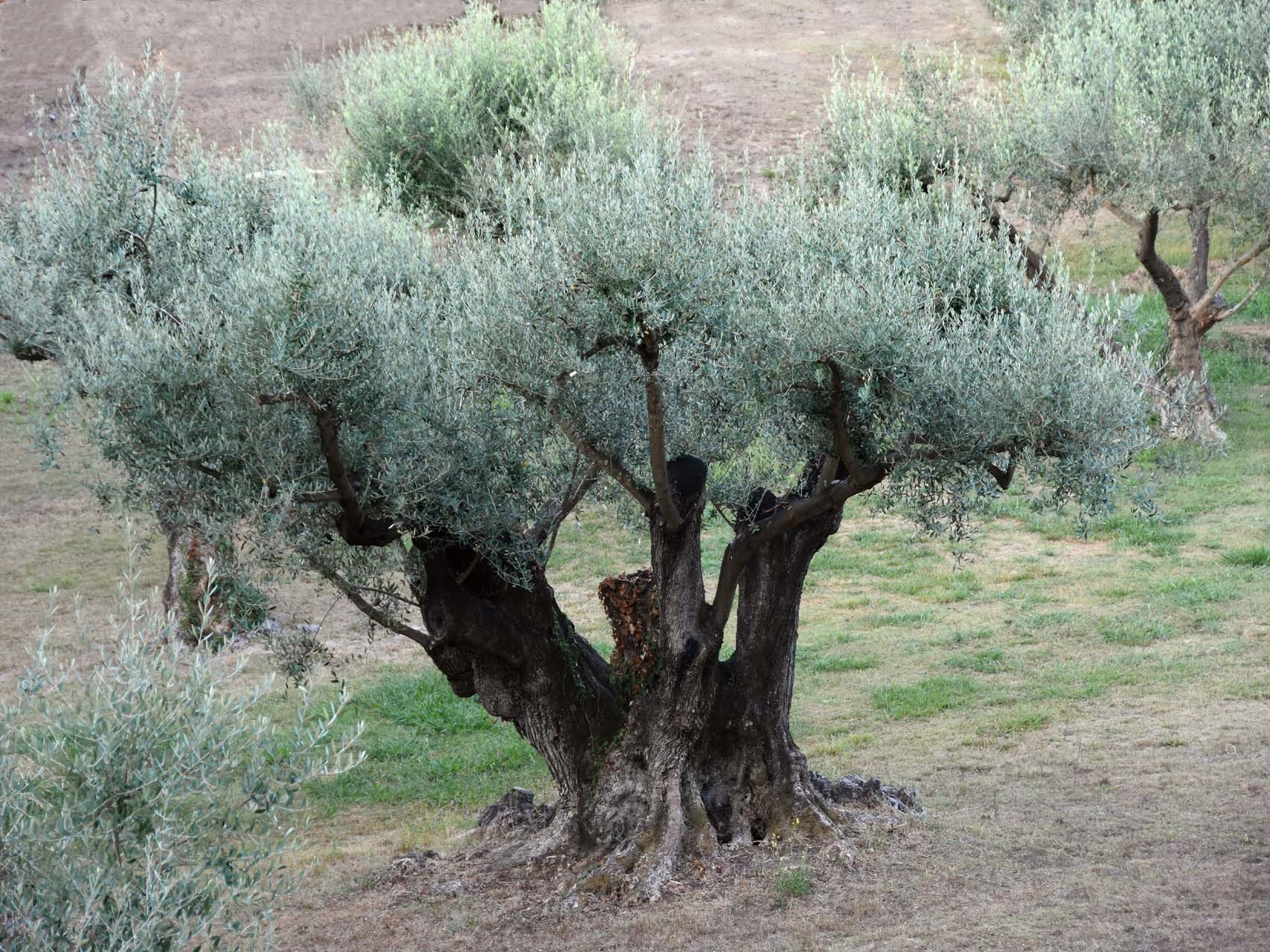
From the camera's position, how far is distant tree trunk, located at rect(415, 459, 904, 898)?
9820 mm

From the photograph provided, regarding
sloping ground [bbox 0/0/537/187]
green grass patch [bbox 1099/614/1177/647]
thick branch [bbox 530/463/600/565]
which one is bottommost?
green grass patch [bbox 1099/614/1177/647]

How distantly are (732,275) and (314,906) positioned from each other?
624cm

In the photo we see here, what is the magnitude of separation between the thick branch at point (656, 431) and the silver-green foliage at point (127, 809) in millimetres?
3462

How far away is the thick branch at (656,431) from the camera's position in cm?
794

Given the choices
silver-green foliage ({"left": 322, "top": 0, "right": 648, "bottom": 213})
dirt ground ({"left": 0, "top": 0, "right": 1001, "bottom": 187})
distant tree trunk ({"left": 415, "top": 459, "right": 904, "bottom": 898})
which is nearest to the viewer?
distant tree trunk ({"left": 415, "top": 459, "right": 904, "bottom": 898})

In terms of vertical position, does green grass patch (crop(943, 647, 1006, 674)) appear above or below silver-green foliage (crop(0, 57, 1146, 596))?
below

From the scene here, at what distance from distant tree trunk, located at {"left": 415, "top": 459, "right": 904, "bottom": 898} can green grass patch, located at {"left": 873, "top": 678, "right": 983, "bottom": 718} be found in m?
3.89

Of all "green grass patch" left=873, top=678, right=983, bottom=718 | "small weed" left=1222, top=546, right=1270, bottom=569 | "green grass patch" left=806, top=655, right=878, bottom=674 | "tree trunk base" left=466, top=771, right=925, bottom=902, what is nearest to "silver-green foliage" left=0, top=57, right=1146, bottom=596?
"tree trunk base" left=466, top=771, right=925, bottom=902

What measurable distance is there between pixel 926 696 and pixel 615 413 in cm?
756

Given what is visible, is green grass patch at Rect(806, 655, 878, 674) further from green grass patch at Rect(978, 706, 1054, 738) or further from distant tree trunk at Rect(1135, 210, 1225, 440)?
distant tree trunk at Rect(1135, 210, 1225, 440)

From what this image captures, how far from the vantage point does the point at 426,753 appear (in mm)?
14602

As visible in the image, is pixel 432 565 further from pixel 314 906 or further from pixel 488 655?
pixel 314 906

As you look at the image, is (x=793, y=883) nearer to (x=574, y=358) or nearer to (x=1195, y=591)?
(x=574, y=358)

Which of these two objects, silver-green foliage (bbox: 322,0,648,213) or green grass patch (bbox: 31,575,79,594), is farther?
silver-green foliage (bbox: 322,0,648,213)
